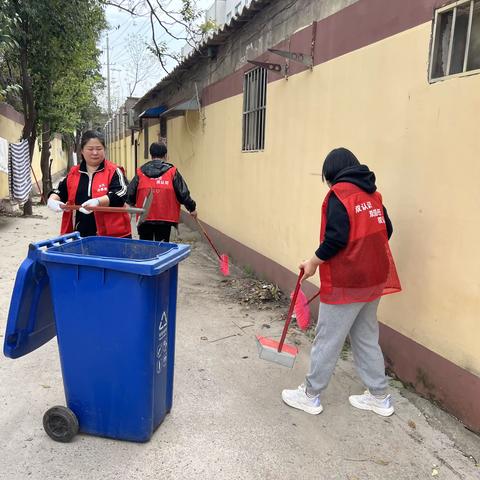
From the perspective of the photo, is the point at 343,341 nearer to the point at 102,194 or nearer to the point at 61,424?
the point at 61,424

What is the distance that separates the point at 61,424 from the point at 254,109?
4536mm

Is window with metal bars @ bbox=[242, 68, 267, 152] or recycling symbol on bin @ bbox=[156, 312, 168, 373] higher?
window with metal bars @ bbox=[242, 68, 267, 152]

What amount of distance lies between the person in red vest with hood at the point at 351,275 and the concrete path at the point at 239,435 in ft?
0.69

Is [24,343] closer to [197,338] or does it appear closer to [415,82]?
[197,338]

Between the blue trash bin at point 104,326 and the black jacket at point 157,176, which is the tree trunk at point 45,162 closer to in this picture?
the black jacket at point 157,176

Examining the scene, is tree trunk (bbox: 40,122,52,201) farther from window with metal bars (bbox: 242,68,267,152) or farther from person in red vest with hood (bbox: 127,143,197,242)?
person in red vest with hood (bbox: 127,143,197,242)

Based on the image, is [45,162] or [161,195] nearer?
[161,195]

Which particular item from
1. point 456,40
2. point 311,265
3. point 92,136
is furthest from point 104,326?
point 456,40

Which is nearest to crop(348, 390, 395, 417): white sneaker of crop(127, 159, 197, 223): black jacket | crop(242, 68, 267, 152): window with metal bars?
crop(127, 159, 197, 223): black jacket

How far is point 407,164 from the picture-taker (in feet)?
10.4

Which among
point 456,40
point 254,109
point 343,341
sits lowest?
point 343,341

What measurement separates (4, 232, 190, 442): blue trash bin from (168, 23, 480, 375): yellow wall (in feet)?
5.12

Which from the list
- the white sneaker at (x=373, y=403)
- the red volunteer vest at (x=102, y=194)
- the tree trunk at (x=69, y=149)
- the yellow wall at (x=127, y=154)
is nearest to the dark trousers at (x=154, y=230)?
the red volunteer vest at (x=102, y=194)

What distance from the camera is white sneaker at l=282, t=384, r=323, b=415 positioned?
9.82ft
